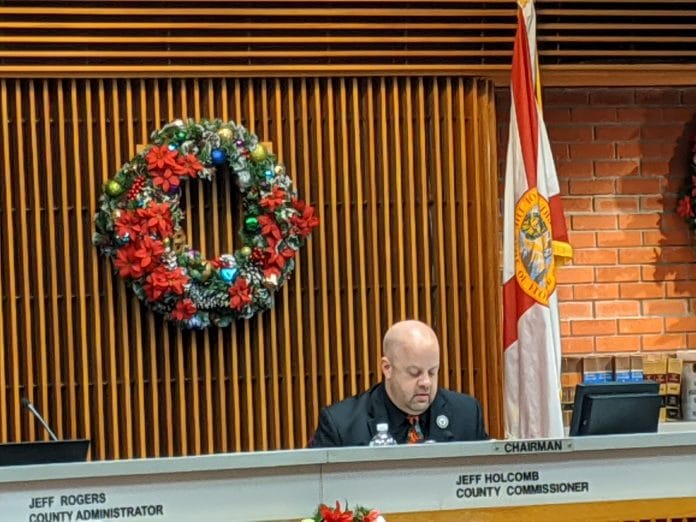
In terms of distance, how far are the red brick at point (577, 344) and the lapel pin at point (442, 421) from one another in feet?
7.30

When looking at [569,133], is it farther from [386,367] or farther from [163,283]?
[386,367]

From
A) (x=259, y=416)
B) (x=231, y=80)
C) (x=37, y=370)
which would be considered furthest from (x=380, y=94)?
(x=37, y=370)

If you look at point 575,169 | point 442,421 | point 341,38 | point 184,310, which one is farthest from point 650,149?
point 442,421

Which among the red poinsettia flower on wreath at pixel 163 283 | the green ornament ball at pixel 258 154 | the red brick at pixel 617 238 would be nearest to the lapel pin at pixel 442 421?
the red poinsettia flower on wreath at pixel 163 283

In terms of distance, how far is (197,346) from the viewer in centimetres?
631

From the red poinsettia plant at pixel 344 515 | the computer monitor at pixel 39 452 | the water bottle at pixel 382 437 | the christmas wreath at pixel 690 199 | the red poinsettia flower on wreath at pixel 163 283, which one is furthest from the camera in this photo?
the christmas wreath at pixel 690 199

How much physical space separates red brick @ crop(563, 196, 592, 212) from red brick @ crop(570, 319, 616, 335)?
1.92ft

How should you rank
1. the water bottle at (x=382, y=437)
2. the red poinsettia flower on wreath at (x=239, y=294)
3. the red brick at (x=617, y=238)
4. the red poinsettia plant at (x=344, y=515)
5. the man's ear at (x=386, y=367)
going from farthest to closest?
the red brick at (x=617, y=238) → the red poinsettia flower on wreath at (x=239, y=294) → the man's ear at (x=386, y=367) → the water bottle at (x=382, y=437) → the red poinsettia plant at (x=344, y=515)

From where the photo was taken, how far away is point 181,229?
6.20 meters

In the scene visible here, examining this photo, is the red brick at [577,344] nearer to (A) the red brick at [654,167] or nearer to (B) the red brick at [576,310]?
(B) the red brick at [576,310]

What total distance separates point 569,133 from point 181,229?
7.07 ft

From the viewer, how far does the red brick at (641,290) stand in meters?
7.06

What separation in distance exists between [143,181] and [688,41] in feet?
9.15

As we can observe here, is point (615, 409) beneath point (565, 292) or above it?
beneath
